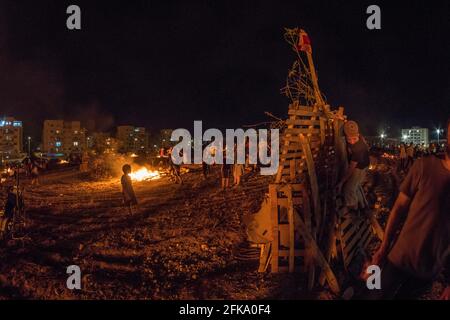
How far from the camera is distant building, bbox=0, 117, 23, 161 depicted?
3706 inches

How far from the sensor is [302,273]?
579 cm

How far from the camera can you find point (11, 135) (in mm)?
96438

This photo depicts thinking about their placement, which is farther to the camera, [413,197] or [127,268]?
[127,268]

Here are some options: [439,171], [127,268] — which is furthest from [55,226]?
[439,171]

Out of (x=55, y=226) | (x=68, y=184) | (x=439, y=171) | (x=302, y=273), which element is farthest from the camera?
(x=68, y=184)

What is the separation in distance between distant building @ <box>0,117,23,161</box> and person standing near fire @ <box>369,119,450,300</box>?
106m

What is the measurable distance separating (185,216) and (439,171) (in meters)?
8.09

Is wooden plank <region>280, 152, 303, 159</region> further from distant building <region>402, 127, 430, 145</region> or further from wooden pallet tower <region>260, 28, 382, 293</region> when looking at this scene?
distant building <region>402, 127, 430, 145</region>

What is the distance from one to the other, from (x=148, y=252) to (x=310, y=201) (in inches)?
145

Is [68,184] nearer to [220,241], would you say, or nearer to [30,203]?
[30,203]

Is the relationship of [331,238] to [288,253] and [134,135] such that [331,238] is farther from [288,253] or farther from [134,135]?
[134,135]

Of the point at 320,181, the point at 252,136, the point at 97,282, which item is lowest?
the point at 97,282

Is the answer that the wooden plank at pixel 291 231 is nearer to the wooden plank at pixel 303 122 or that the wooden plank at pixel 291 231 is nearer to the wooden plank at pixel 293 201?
the wooden plank at pixel 293 201
